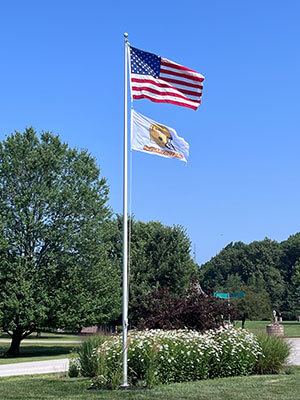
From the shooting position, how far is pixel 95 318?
28.5 meters

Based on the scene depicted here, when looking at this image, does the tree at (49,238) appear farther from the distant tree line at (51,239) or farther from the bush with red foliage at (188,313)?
the bush with red foliage at (188,313)

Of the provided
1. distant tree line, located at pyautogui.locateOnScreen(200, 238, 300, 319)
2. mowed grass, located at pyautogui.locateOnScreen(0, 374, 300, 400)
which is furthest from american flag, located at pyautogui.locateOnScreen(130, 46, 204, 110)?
distant tree line, located at pyautogui.locateOnScreen(200, 238, 300, 319)

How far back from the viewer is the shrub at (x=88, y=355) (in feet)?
46.4

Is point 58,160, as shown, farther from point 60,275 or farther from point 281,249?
point 281,249

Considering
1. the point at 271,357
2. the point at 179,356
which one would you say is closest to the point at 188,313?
the point at 271,357

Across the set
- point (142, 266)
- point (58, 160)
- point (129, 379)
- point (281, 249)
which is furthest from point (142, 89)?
point (281, 249)

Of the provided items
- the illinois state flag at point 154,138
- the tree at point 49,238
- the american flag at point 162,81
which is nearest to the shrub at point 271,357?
the illinois state flag at point 154,138

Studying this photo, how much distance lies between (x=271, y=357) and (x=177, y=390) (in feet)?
14.9

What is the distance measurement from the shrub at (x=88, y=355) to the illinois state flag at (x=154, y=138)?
5.63 metres

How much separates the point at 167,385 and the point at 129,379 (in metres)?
1.04

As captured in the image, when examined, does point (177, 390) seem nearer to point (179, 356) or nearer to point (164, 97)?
point (179, 356)

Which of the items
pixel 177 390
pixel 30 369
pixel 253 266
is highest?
pixel 253 266

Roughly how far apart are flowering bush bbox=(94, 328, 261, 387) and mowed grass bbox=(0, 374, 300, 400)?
55 centimetres

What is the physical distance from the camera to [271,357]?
15336mm
